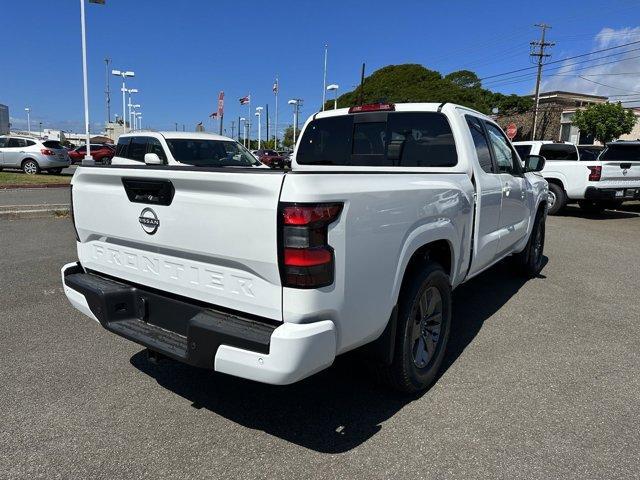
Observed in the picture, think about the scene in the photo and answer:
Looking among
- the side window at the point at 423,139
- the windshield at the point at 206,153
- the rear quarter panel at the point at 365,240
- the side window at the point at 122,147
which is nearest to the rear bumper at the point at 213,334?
the rear quarter panel at the point at 365,240

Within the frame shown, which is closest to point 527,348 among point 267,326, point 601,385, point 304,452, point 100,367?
point 601,385

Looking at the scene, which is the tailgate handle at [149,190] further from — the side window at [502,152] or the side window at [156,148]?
the side window at [156,148]

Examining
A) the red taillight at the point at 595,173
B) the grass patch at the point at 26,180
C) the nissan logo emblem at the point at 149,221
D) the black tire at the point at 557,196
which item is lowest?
the grass patch at the point at 26,180

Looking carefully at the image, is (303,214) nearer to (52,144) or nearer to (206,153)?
(206,153)

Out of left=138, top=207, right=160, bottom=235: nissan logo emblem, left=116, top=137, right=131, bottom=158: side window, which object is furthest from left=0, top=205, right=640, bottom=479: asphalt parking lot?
left=116, top=137, right=131, bottom=158: side window

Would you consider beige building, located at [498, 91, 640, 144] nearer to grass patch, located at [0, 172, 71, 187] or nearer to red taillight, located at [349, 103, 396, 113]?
grass patch, located at [0, 172, 71, 187]

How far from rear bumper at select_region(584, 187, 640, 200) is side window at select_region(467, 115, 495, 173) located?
8.83 m

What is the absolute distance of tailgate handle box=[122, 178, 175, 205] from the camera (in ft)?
8.14

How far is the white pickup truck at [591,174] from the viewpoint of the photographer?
11469 mm

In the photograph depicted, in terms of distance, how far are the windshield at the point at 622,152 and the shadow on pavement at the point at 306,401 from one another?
38.8 ft

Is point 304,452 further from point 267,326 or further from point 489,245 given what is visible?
point 489,245

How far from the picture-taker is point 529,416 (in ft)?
9.61

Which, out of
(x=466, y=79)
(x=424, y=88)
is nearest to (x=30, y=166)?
(x=424, y=88)

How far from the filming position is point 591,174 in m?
11.5
